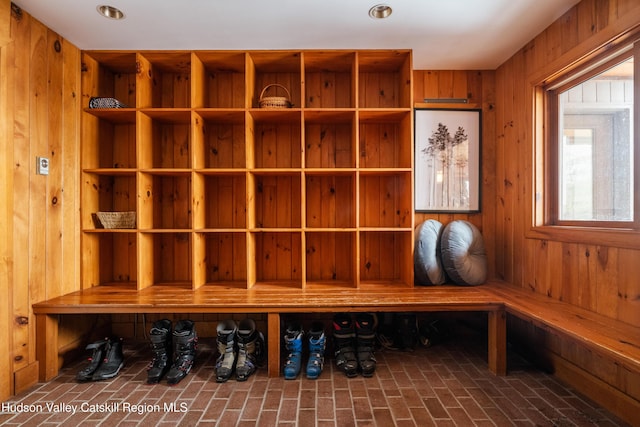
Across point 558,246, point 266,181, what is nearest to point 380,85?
point 266,181

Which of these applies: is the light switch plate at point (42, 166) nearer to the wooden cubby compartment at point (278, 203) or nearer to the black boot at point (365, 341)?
the wooden cubby compartment at point (278, 203)

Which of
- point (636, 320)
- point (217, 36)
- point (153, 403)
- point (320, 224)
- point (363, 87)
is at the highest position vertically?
point (217, 36)

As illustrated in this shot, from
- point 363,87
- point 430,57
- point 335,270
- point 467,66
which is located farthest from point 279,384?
point 467,66

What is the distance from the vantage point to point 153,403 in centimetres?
165

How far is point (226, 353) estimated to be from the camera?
6.40 ft

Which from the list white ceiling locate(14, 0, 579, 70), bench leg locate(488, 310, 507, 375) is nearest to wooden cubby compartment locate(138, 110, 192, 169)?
white ceiling locate(14, 0, 579, 70)

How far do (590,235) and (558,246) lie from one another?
257 millimetres

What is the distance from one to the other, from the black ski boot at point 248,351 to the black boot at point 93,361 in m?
0.90

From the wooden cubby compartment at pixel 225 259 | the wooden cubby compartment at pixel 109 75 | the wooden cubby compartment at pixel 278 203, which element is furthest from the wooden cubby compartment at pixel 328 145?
the wooden cubby compartment at pixel 109 75

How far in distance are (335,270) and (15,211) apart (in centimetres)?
213

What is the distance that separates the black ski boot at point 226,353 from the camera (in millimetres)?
1853

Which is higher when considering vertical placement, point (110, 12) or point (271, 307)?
point (110, 12)

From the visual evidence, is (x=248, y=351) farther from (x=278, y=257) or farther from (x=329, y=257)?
(x=329, y=257)

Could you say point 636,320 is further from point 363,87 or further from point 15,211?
point 15,211
